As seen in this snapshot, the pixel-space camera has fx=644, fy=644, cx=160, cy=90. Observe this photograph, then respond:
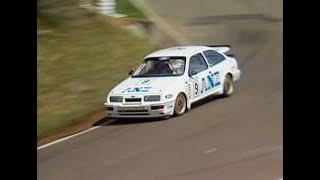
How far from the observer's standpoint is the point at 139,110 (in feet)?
30.9

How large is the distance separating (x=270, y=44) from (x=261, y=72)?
18.0 inches

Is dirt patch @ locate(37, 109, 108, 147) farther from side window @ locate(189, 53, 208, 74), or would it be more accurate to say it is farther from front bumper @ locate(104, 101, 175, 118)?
side window @ locate(189, 53, 208, 74)

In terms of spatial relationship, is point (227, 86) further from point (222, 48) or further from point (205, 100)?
point (222, 48)

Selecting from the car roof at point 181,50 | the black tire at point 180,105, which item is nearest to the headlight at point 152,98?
the black tire at point 180,105

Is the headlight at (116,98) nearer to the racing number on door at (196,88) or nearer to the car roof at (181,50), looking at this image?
the car roof at (181,50)

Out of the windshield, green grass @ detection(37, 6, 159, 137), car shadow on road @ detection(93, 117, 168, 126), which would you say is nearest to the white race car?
the windshield

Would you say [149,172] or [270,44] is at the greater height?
[270,44]

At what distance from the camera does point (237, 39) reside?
34.5 ft

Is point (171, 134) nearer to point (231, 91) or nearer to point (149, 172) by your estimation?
point (149, 172)

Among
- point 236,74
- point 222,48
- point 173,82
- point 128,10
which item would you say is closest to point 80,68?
point 173,82

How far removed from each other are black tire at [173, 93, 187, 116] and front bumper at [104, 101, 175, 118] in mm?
72
